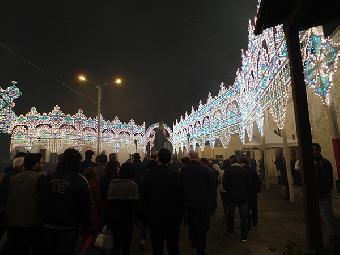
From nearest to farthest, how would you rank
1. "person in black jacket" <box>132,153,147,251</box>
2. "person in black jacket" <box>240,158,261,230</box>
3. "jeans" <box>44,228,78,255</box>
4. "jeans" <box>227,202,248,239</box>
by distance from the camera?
"jeans" <box>44,228,78,255</box>, "person in black jacket" <box>132,153,147,251</box>, "jeans" <box>227,202,248,239</box>, "person in black jacket" <box>240,158,261,230</box>

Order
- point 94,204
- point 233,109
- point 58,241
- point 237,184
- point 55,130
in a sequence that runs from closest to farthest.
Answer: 1. point 58,241
2. point 94,204
3. point 237,184
4. point 233,109
5. point 55,130

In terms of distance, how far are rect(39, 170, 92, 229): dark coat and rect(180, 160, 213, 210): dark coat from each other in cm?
212

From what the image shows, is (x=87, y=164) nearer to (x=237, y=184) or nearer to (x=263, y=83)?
(x=237, y=184)

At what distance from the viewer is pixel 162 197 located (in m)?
3.88

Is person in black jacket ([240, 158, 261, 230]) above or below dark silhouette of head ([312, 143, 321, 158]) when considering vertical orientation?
below

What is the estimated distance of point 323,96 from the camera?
9.10m

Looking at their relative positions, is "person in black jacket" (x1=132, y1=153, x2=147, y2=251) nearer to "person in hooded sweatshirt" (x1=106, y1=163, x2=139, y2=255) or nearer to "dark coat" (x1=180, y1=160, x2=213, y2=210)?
"person in hooded sweatshirt" (x1=106, y1=163, x2=139, y2=255)

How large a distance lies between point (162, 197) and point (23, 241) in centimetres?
201

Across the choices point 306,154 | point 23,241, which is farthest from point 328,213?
point 23,241

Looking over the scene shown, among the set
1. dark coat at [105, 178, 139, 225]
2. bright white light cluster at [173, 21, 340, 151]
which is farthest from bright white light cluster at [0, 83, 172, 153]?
dark coat at [105, 178, 139, 225]

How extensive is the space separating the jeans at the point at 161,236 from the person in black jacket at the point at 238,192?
2654 mm

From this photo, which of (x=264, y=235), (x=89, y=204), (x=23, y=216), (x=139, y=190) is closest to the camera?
(x=89, y=204)

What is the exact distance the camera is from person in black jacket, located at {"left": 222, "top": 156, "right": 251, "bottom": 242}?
6074mm

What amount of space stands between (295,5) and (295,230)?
5385 millimetres
